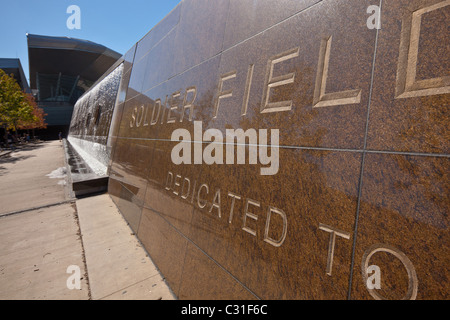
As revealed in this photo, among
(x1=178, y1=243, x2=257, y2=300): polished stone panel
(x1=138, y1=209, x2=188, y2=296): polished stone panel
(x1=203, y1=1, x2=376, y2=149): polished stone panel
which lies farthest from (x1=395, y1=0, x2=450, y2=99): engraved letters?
(x1=138, y1=209, x2=188, y2=296): polished stone panel

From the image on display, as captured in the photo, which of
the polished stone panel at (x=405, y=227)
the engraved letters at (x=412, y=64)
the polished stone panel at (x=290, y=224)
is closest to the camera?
the polished stone panel at (x=405, y=227)

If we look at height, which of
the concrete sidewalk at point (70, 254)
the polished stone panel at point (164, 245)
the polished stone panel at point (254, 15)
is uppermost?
the polished stone panel at point (254, 15)

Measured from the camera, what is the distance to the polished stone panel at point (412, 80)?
45.8 inches

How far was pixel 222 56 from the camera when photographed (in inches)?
119

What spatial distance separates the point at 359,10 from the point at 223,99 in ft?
5.22

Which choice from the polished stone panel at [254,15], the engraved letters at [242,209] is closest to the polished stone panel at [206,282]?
the engraved letters at [242,209]

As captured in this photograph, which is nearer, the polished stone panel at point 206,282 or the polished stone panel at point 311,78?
the polished stone panel at point 311,78

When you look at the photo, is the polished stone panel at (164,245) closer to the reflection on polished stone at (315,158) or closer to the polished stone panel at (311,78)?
the reflection on polished stone at (315,158)

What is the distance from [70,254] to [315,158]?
163 inches

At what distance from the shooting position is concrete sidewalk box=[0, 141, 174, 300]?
2873mm

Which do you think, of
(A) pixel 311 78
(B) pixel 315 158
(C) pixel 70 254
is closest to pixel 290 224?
(B) pixel 315 158

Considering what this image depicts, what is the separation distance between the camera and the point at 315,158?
1.67m

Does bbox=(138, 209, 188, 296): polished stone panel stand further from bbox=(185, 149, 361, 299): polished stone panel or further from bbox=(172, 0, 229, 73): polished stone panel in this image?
bbox=(172, 0, 229, 73): polished stone panel
